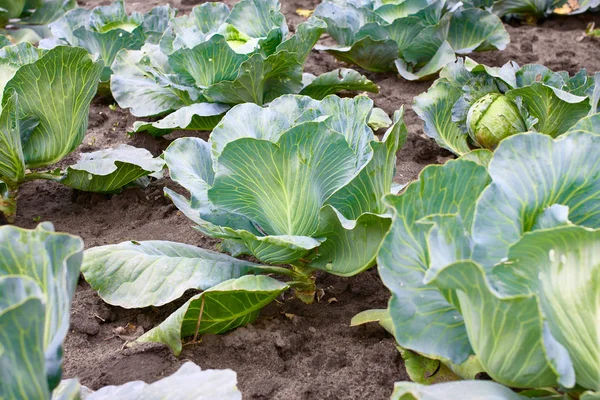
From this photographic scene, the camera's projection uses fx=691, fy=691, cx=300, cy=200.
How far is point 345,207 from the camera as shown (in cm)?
202

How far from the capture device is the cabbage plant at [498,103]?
2.72 m

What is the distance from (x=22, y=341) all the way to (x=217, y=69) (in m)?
2.17

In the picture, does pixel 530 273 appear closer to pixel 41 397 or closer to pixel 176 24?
pixel 41 397

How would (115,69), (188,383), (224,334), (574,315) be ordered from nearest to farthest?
(574,315), (188,383), (224,334), (115,69)

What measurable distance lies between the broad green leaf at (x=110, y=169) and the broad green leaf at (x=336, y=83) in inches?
40.9

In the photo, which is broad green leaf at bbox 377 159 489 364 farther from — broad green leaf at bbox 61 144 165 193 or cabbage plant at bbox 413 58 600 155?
broad green leaf at bbox 61 144 165 193

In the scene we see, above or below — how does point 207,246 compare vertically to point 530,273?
below

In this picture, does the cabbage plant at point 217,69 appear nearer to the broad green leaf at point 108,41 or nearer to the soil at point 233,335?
the broad green leaf at point 108,41

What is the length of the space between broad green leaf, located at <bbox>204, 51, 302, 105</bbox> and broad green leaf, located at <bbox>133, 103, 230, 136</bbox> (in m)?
0.07

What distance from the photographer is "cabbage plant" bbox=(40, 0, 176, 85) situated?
3.88 m

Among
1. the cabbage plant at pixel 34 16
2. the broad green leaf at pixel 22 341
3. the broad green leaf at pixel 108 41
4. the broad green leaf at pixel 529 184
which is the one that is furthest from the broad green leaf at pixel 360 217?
the cabbage plant at pixel 34 16

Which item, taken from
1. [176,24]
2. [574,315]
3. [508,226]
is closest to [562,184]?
[508,226]

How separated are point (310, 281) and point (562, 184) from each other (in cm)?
94

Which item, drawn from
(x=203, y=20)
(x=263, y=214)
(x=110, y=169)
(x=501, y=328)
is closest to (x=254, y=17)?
(x=203, y=20)
